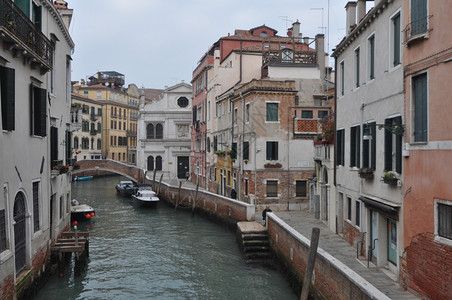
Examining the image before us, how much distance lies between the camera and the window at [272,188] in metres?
19.8

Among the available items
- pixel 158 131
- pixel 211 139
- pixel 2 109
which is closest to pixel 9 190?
pixel 2 109

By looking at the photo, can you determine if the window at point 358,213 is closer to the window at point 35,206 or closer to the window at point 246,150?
the window at point 35,206

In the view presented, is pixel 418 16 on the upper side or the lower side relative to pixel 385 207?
upper

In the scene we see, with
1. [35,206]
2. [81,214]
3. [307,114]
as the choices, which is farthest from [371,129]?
[81,214]

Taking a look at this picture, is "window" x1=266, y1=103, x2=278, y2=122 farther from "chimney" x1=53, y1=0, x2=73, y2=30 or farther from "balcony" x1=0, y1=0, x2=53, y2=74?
"balcony" x1=0, y1=0, x2=53, y2=74

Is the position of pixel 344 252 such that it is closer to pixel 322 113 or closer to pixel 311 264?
pixel 311 264

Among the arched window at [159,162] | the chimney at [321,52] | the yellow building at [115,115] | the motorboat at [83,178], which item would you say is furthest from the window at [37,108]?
the yellow building at [115,115]

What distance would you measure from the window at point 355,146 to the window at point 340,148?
0.86m

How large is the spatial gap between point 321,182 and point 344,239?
336 centimetres

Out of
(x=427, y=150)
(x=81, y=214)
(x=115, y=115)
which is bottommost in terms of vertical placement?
(x=81, y=214)

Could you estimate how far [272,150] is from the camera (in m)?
19.8

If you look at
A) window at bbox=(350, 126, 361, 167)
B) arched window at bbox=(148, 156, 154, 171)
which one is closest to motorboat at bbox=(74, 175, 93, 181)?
arched window at bbox=(148, 156, 154, 171)

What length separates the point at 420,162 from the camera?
25.7 feet

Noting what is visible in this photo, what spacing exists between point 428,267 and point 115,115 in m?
51.0
